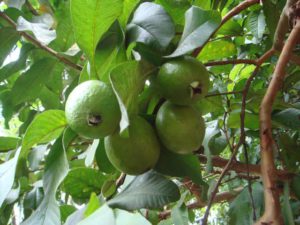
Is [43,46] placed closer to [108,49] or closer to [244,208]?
[108,49]

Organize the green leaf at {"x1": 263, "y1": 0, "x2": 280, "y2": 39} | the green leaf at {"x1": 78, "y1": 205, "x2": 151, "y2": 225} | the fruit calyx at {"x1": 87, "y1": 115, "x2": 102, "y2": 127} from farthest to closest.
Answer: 1. the green leaf at {"x1": 263, "y1": 0, "x2": 280, "y2": 39}
2. the fruit calyx at {"x1": 87, "y1": 115, "x2": 102, "y2": 127}
3. the green leaf at {"x1": 78, "y1": 205, "x2": 151, "y2": 225}

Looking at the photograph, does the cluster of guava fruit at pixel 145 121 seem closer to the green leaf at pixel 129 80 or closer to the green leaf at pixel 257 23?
the green leaf at pixel 129 80

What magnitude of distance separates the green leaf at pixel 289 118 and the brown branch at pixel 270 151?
0.69ft

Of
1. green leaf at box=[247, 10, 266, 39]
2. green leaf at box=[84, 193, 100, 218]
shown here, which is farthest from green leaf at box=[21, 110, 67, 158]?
green leaf at box=[247, 10, 266, 39]

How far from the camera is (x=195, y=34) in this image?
2.16 feet

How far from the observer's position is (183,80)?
643mm

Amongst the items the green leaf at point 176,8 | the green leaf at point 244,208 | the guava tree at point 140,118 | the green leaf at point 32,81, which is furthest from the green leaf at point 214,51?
the green leaf at point 32,81

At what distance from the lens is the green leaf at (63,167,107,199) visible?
2.71ft

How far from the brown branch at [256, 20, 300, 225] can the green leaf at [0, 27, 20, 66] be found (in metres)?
0.74

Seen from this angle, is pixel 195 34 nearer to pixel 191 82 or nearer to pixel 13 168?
pixel 191 82

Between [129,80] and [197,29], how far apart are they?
0.16m

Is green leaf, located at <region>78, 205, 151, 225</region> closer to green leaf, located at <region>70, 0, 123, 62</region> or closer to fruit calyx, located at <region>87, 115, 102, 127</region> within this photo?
fruit calyx, located at <region>87, 115, 102, 127</region>

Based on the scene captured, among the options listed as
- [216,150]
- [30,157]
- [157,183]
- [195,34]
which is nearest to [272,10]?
[216,150]

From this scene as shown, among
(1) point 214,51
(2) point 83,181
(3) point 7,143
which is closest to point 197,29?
(1) point 214,51
